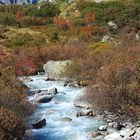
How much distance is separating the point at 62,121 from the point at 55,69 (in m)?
24.0

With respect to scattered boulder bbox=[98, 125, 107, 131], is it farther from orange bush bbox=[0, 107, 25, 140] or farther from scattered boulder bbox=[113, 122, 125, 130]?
orange bush bbox=[0, 107, 25, 140]

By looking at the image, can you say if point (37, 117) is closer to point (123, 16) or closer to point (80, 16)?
point (123, 16)

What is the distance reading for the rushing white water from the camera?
36000 millimetres

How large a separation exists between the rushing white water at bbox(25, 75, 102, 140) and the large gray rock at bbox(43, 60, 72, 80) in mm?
9156

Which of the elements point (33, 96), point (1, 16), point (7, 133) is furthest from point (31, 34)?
point (7, 133)

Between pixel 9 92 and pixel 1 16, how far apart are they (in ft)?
359

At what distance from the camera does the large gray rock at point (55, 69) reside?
62.0 meters

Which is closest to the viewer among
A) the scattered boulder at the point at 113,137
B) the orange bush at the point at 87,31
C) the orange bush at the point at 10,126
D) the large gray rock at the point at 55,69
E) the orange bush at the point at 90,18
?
the orange bush at the point at 10,126

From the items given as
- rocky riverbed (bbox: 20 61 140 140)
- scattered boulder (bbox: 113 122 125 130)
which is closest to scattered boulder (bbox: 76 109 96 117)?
rocky riverbed (bbox: 20 61 140 140)

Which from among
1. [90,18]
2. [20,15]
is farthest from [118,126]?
[20,15]

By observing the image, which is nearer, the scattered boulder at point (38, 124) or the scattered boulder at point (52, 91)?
the scattered boulder at point (38, 124)

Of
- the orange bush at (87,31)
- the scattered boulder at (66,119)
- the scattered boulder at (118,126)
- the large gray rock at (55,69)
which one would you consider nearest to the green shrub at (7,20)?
the orange bush at (87,31)

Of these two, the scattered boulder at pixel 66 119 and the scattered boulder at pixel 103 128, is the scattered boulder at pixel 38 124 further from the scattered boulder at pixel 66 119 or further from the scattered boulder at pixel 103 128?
the scattered boulder at pixel 103 128

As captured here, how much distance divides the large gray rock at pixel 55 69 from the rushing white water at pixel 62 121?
916 cm
